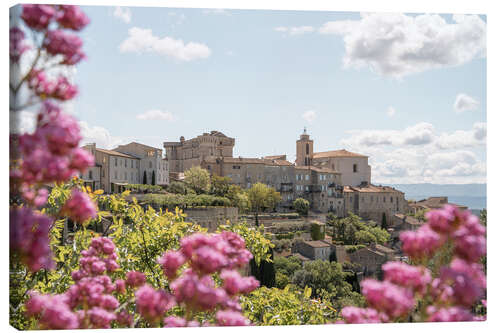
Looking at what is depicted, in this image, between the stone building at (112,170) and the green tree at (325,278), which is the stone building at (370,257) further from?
the stone building at (112,170)

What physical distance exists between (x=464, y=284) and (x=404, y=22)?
3583 mm

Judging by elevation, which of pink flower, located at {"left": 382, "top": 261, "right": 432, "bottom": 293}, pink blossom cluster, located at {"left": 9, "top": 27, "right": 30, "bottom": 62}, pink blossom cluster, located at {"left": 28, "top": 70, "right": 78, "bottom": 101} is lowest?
pink flower, located at {"left": 382, "top": 261, "right": 432, "bottom": 293}

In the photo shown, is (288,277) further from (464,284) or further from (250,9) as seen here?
(464,284)

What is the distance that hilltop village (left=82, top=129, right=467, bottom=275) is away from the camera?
16.3 feet

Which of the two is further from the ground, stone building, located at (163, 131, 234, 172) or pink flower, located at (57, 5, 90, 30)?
pink flower, located at (57, 5, 90, 30)

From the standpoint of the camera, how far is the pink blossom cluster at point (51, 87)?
1.61 m

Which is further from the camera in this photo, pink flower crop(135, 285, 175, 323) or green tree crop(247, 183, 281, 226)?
green tree crop(247, 183, 281, 226)

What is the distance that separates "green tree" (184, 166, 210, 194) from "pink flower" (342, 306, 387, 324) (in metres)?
4.46

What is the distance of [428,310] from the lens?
1450 mm

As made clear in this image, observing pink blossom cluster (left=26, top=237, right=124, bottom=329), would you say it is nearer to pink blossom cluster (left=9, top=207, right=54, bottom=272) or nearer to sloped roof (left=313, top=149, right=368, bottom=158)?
pink blossom cluster (left=9, top=207, right=54, bottom=272)

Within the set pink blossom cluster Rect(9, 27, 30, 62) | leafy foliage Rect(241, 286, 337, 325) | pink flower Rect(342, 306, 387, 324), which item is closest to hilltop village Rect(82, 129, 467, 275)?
leafy foliage Rect(241, 286, 337, 325)

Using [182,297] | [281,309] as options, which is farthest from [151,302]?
[281,309]

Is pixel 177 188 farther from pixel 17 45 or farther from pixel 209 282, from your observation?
pixel 209 282

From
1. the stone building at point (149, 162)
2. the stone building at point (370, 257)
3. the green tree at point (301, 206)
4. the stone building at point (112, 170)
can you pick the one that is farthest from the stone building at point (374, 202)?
the stone building at point (112, 170)
